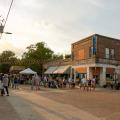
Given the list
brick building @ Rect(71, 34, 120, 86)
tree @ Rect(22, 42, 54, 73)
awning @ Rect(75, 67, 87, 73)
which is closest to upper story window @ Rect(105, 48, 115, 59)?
brick building @ Rect(71, 34, 120, 86)

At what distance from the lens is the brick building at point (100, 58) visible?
52094 mm

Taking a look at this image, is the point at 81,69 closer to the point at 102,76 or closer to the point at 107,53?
the point at 102,76

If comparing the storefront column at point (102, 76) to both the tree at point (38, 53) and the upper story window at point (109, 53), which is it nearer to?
the upper story window at point (109, 53)

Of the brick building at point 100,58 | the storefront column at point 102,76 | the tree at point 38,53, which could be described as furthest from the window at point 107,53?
the tree at point 38,53

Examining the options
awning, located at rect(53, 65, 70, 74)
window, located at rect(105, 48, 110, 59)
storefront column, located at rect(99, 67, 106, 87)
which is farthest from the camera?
awning, located at rect(53, 65, 70, 74)

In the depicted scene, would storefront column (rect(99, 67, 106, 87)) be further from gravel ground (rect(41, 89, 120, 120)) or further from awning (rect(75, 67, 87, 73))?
gravel ground (rect(41, 89, 120, 120))

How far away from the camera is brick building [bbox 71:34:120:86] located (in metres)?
52.1

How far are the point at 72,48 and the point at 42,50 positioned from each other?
3904 cm

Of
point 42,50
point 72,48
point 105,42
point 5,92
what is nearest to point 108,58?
point 105,42

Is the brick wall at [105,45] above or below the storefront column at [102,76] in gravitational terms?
above

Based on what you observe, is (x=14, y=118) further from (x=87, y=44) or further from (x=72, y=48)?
(x=72, y=48)

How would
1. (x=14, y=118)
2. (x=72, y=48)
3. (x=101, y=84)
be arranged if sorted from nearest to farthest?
(x=14, y=118)
(x=101, y=84)
(x=72, y=48)

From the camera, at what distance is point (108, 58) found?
2108 inches

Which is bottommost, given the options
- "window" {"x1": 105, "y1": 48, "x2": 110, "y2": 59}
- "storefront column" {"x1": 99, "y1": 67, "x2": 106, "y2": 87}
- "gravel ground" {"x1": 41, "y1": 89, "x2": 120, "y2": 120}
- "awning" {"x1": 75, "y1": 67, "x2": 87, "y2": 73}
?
"gravel ground" {"x1": 41, "y1": 89, "x2": 120, "y2": 120}
